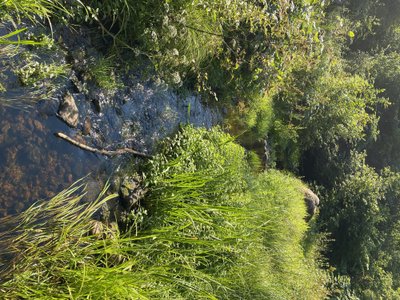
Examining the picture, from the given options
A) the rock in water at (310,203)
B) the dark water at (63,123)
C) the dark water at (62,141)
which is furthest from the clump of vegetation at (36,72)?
the rock in water at (310,203)

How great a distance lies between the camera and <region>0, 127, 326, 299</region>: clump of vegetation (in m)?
2.37

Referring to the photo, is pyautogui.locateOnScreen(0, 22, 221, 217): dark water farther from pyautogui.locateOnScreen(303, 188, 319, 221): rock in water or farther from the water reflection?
pyautogui.locateOnScreen(303, 188, 319, 221): rock in water

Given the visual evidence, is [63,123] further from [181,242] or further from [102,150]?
[181,242]

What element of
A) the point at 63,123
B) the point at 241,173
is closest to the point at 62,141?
the point at 63,123

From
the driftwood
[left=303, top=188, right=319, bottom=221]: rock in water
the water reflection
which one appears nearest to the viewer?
the water reflection

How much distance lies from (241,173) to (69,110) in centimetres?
194

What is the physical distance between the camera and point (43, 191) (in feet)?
8.84

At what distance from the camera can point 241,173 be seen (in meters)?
4.29

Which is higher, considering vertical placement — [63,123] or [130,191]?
[63,123]

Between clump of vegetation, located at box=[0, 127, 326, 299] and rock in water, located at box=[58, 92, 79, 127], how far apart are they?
1.53ft

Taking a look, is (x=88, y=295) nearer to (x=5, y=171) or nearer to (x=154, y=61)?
(x=5, y=171)

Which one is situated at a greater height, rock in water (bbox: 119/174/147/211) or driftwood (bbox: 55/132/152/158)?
driftwood (bbox: 55/132/152/158)

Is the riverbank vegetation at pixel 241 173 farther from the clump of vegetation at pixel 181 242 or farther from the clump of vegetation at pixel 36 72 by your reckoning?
the clump of vegetation at pixel 36 72

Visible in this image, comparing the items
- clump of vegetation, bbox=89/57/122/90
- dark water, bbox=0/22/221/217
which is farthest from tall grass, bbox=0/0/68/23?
clump of vegetation, bbox=89/57/122/90
